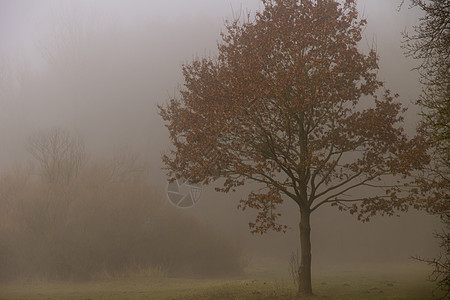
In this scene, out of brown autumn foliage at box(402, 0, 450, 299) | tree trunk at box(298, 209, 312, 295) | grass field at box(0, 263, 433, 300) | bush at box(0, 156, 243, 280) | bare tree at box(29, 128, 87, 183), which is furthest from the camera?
bare tree at box(29, 128, 87, 183)

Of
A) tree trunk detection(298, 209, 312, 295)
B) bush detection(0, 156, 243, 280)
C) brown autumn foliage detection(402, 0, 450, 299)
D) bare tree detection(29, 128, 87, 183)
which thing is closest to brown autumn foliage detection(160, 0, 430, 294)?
tree trunk detection(298, 209, 312, 295)

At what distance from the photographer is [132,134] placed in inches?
3342

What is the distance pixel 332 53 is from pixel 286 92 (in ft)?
10.9

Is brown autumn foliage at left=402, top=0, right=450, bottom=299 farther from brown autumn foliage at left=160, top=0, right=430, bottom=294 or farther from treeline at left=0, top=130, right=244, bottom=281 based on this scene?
treeline at left=0, top=130, right=244, bottom=281

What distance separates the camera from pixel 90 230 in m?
38.4

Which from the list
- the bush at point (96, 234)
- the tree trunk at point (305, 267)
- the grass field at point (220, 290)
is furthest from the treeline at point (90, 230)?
the tree trunk at point (305, 267)

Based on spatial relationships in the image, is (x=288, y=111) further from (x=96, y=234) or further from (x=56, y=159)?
(x=56, y=159)

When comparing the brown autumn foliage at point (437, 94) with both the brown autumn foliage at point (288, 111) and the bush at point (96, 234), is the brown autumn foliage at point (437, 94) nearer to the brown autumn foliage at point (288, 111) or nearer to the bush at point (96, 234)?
the brown autumn foliage at point (288, 111)

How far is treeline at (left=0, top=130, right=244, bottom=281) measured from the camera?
3659 centimetres

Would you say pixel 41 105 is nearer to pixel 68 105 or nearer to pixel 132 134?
pixel 68 105

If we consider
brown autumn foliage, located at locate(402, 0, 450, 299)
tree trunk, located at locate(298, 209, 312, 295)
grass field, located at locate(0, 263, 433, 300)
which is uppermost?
brown autumn foliage, located at locate(402, 0, 450, 299)

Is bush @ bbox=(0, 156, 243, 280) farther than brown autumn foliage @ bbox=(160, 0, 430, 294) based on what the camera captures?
Yes

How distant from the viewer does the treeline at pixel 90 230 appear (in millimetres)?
36594

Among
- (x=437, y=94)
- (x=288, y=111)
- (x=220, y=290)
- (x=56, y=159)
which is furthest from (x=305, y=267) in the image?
(x=56, y=159)
